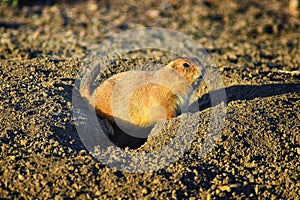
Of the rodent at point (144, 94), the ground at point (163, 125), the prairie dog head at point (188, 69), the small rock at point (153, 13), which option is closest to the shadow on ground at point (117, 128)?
the ground at point (163, 125)

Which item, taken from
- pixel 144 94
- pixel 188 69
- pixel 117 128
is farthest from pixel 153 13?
pixel 117 128

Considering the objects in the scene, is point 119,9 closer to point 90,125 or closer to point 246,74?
point 246,74

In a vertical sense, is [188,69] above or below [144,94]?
above

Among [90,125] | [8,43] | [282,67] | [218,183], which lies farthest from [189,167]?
[8,43]

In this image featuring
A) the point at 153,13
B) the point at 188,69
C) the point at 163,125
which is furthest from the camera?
the point at 153,13

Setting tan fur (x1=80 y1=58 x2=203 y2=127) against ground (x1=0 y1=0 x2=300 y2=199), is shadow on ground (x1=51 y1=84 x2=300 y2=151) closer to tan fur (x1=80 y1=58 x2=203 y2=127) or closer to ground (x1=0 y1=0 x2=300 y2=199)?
ground (x1=0 y1=0 x2=300 y2=199)

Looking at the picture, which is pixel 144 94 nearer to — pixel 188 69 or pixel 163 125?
pixel 163 125

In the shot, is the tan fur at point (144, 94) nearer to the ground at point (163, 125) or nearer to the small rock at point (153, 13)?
the ground at point (163, 125)

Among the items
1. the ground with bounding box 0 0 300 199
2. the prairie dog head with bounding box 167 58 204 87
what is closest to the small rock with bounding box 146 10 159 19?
the ground with bounding box 0 0 300 199
